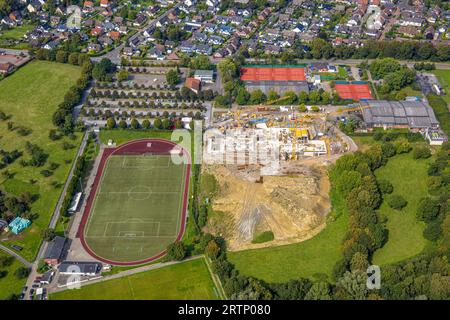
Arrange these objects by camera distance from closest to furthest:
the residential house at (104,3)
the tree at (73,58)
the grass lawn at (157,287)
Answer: the grass lawn at (157,287), the tree at (73,58), the residential house at (104,3)

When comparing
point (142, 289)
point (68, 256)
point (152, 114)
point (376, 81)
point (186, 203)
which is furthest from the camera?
point (376, 81)

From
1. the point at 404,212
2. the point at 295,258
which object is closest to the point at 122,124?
the point at 295,258

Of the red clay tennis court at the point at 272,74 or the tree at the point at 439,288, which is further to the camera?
the red clay tennis court at the point at 272,74

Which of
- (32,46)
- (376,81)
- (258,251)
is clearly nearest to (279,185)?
(258,251)

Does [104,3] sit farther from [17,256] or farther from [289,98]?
[17,256]

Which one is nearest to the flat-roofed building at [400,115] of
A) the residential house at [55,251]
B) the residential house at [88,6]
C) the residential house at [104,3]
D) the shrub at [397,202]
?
the shrub at [397,202]

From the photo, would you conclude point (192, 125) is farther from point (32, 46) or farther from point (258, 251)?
point (32, 46)

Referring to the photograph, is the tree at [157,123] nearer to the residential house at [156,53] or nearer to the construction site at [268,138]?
the construction site at [268,138]
